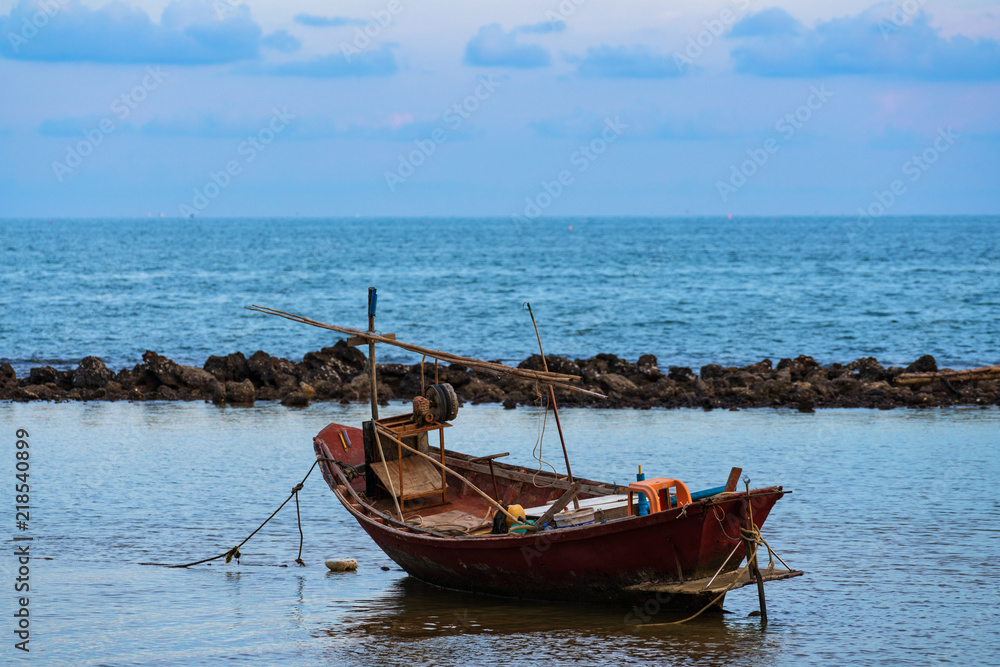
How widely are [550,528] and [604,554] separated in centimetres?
98

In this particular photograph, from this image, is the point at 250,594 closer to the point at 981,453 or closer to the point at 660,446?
the point at 660,446

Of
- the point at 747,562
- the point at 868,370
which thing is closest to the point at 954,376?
the point at 868,370

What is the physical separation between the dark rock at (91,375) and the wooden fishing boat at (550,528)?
15729 mm

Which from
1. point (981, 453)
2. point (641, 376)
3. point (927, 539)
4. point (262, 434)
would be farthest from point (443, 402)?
point (641, 376)

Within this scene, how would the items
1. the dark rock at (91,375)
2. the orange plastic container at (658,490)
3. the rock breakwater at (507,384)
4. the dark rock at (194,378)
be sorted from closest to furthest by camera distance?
the orange plastic container at (658,490) < the rock breakwater at (507,384) < the dark rock at (194,378) < the dark rock at (91,375)

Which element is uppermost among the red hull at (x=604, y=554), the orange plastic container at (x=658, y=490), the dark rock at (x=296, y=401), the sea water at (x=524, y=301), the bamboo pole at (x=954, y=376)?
the sea water at (x=524, y=301)

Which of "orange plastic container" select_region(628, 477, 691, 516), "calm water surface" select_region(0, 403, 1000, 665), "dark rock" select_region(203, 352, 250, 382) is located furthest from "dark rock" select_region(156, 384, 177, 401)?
"orange plastic container" select_region(628, 477, 691, 516)

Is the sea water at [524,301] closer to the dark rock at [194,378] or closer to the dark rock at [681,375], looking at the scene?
the dark rock at [681,375]

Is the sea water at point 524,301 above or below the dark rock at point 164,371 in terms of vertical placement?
above

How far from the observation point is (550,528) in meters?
12.3

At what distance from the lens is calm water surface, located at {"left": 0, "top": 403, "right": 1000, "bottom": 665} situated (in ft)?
36.3

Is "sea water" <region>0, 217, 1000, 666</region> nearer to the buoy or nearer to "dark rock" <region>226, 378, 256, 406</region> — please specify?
the buoy

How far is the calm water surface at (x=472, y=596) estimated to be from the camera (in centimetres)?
1107

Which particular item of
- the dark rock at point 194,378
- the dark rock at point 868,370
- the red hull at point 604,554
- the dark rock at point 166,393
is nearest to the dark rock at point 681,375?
the dark rock at point 868,370
